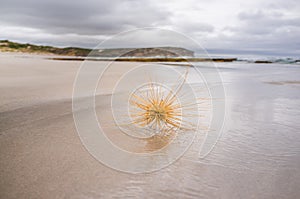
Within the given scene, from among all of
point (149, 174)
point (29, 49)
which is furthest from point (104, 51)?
point (29, 49)

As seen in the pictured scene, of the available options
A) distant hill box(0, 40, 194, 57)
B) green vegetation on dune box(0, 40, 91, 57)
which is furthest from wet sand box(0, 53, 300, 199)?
green vegetation on dune box(0, 40, 91, 57)

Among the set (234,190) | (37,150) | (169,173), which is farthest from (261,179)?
(37,150)

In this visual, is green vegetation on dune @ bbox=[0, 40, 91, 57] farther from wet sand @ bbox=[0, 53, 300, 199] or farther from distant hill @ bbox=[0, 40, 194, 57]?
wet sand @ bbox=[0, 53, 300, 199]

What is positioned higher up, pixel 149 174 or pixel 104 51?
pixel 104 51

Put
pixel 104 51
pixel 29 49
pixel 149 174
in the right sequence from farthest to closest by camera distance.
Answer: pixel 29 49, pixel 104 51, pixel 149 174

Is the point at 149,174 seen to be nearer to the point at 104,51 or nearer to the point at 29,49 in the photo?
the point at 104,51

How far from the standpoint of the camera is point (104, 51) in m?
3.70

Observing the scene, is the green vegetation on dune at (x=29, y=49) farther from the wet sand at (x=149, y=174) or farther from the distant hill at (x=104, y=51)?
the wet sand at (x=149, y=174)

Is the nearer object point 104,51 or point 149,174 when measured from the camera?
point 149,174

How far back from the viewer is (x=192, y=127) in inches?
142

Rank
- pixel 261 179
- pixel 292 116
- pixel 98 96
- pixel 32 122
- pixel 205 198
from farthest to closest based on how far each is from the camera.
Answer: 1. pixel 98 96
2. pixel 292 116
3. pixel 32 122
4. pixel 261 179
5. pixel 205 198

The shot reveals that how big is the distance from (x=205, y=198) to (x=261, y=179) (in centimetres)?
57

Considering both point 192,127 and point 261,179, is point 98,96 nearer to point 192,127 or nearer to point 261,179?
point 192,127

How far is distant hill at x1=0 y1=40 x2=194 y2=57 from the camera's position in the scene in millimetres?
3240
